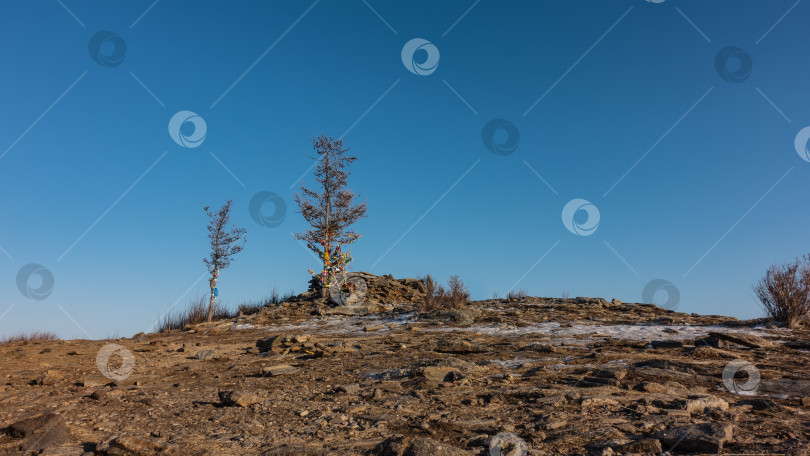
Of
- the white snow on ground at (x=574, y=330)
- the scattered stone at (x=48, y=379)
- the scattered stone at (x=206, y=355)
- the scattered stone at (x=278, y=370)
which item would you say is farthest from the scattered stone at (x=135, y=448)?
the white snow on ground at (x=574, y=330)

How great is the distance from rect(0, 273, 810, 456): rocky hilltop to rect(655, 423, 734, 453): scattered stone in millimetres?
12

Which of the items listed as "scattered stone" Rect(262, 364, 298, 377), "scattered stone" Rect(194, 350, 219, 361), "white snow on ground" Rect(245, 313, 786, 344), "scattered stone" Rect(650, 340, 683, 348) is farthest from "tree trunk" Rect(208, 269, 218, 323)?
"scattered stone" Rect(650, 340, 683, 348)

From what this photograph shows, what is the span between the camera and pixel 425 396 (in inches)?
190

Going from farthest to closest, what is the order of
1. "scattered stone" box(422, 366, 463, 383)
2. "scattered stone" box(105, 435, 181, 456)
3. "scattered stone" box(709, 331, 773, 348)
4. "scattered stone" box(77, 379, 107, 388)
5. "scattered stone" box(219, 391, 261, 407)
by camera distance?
"scattered stone" box(709, 331, 773, 348) → "scattered stone" box(77, 379, 107, 388) → "scattered stone" box(422, 366, 463, 383) → "scattered stone" box(219, 391, 261, 407) → "scattered stone" box(105, 435, 181, 456)

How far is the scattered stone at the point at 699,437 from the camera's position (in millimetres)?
3146

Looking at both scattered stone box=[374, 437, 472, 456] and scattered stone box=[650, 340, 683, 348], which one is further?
scattered stone box=[650, 340, 683, 348]

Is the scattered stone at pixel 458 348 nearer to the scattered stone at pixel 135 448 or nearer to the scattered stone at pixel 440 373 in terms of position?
the scattered stone at pixel 440 373

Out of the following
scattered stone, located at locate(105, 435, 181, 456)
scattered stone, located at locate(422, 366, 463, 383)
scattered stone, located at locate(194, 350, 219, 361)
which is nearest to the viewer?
scattered stone, located at locate(105, 435, 181, 456)

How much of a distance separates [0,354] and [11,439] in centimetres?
778

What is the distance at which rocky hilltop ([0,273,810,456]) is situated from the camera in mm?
3473

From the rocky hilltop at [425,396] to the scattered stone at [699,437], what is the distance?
1cm

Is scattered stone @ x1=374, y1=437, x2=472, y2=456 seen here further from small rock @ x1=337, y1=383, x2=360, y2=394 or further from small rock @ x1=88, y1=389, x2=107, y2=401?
small rock @ x1=88, y1=389, x2=107, y2=401

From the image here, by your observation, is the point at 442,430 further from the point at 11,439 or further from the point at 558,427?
the point at 11,439

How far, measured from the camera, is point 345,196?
23297 millimetres
